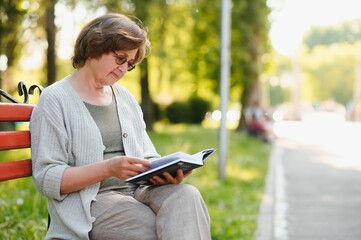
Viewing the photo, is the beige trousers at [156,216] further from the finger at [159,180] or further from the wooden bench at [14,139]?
the wooden bench at [14,139]

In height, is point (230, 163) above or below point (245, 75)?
below

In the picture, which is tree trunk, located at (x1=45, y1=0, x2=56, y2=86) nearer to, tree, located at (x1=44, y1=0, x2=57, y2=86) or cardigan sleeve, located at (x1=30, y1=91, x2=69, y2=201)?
tree, located at (x1=44, y1=0, x2=57, y2=86)

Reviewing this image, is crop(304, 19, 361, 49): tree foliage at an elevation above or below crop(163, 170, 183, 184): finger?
above

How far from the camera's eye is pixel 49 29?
51.1 ft

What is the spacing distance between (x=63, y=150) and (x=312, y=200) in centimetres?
619

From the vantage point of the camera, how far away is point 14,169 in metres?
3.21

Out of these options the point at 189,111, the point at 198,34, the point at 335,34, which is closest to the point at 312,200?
the point at 198,34

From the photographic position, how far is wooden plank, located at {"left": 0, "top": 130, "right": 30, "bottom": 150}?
3128 mm

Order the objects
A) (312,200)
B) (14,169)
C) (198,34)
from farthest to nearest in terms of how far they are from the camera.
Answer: (198,34) < (312,200) < (14,169)

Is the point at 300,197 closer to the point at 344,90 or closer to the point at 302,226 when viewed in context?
the point at 302,226

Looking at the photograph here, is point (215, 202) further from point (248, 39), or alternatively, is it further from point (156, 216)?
point (248, 39)

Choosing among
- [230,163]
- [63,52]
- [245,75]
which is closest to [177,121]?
[245,75]

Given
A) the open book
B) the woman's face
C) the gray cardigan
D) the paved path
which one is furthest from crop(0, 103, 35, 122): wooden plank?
the paved path

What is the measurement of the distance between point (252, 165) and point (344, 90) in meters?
62.1
